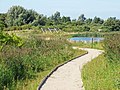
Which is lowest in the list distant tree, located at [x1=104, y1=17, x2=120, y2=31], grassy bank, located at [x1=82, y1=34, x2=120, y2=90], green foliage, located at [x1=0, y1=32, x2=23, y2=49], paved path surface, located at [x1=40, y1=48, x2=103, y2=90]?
distant tree, located at [x1=104, y1=17, x2=120, y2=31]

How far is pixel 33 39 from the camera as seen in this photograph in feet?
85.0

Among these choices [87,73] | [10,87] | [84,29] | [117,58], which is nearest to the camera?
[10,87]

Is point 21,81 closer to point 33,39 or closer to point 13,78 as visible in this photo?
point 13,78

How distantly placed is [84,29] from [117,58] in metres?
57.8

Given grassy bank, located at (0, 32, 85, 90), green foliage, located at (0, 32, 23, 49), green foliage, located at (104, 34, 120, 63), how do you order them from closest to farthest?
grassy bank, located at (0, 32, 85, 90) < green foliage, located at (104, 34, 120, 63) < green foliage, located at (0, 32, 23, 49)

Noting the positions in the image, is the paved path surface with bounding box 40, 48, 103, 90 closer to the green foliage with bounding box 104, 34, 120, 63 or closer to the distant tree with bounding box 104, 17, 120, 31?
the green foliage with bounding box 104, 34, 120, 63

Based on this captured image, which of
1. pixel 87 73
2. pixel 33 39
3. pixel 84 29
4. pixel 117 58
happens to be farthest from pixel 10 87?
pixel 84 29

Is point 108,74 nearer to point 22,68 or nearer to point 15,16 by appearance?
point 22,68

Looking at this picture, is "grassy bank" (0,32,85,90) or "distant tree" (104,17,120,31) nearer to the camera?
"grassy bank" (0,32,85,90)

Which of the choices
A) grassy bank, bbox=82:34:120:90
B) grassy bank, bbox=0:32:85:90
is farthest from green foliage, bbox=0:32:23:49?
grassy bank, bbox=82:34:120:90

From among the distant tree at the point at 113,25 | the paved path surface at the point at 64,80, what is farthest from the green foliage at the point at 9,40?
the distant tree at the point at 113,25

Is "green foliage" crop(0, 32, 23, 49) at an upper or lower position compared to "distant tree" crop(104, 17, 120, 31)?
upper

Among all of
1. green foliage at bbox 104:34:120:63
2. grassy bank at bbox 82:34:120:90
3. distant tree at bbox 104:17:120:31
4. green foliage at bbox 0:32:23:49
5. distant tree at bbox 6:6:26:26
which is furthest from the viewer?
distant tree at bbox 6:6:26:26

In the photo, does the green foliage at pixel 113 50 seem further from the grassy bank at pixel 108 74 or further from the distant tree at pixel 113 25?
the distant tree at pixel 113 25
